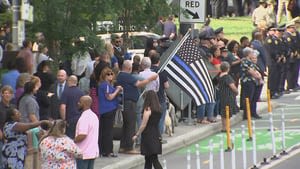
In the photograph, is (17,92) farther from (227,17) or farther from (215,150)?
(227,17)

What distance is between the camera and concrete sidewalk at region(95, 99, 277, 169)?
19.3 meters

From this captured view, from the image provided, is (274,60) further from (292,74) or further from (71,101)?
(71,101)

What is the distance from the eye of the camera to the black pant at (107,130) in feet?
65.5

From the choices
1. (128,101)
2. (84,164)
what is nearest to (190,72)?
(128,101)

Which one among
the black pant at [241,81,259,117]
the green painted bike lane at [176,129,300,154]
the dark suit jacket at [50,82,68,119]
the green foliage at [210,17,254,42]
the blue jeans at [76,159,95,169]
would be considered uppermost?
the green foliage at [210,17,254,42]

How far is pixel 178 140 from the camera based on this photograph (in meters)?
22.4

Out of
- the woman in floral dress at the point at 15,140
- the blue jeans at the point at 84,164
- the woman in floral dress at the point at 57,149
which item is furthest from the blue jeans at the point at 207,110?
the woman in floral dress at the point at 57,149

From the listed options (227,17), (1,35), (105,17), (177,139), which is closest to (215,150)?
(177,139)

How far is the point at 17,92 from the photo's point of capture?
693 inches

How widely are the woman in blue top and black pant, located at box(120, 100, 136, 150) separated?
62cm

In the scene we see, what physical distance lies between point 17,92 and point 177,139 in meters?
5.76

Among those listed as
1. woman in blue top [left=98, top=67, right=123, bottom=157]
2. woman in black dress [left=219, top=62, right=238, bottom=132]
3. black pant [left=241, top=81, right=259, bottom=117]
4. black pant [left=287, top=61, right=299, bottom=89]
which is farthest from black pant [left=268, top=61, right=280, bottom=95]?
woman in blue top [left=98, top=67, right=123, bottom=157]

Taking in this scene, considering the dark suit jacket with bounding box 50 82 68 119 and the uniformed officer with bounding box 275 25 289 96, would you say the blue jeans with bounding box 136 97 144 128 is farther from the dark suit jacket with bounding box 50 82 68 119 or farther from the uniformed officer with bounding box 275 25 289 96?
the uniformed officer with bounding box 275 25 289 96

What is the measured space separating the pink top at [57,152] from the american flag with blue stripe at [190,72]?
9664 mm
